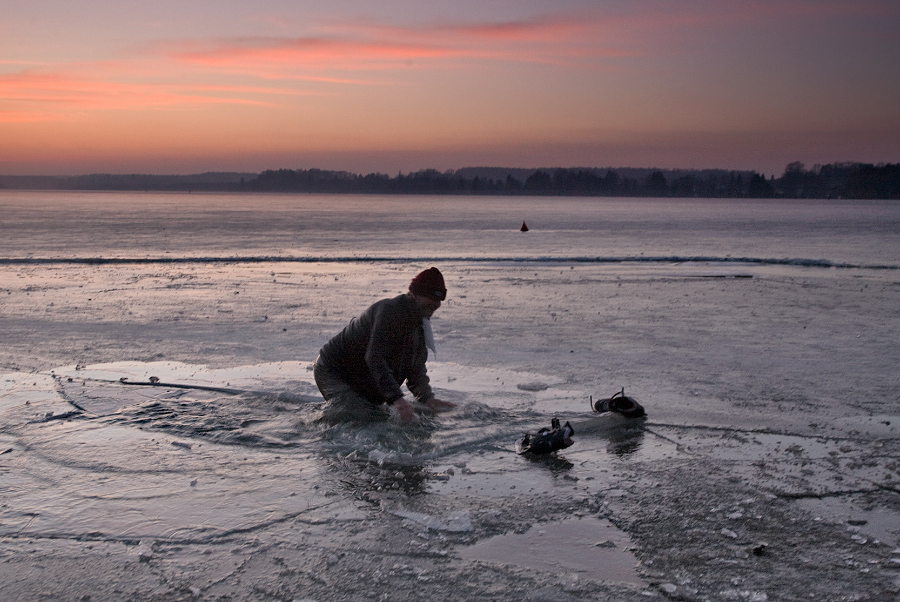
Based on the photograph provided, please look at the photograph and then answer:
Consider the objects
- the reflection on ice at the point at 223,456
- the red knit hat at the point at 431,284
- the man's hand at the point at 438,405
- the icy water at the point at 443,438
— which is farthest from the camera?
the man's hand at the point at 438,405

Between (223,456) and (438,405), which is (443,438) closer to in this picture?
(438,405)

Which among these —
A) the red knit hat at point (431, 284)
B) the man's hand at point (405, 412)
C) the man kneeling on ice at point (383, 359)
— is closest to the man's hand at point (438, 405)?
the man kneeling on ice at point (383, 359)

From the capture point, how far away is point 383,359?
5336 millimetres

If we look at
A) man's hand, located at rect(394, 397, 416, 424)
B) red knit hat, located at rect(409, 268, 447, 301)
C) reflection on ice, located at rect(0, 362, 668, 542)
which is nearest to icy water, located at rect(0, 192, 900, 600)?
reflection on ice, located at rect(0, 362, 668, 542)

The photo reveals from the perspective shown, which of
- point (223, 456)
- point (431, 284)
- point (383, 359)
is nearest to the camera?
point (223, 456)

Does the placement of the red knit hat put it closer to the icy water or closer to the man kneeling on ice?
the man kneeling on ice

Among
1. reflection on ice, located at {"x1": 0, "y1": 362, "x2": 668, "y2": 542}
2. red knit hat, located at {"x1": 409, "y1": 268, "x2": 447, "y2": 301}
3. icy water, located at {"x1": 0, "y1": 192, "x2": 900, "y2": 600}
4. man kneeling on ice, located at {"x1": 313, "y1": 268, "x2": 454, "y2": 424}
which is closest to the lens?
icy water, located at {"x1": 0, "y1": 192, "x2": 900, "y2": 600}

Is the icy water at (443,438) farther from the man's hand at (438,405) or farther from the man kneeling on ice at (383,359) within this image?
the man kneeling on ice at (383,359)

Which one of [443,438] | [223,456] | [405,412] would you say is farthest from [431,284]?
[223,456]

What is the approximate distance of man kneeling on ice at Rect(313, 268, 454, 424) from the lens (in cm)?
526

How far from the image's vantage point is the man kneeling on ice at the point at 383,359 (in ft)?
17.3

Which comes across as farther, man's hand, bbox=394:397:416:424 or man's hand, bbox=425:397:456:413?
man's hand, bbox=425:397:456:413

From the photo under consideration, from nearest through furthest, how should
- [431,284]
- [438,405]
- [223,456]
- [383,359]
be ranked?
[223,456], [431,284], [383,359], [438,405]

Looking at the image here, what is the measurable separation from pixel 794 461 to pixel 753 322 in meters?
6.25
